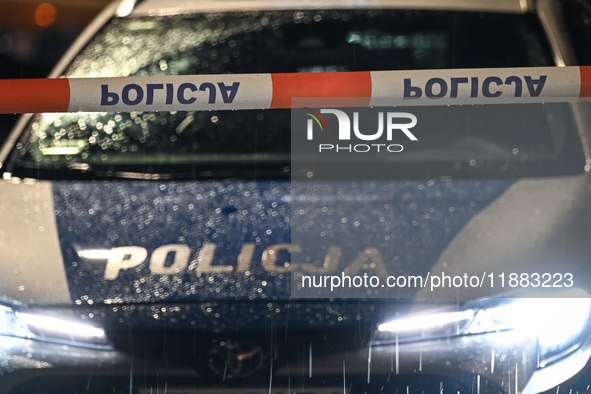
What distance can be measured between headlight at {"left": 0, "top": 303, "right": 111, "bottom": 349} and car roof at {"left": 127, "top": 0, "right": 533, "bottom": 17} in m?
1.57

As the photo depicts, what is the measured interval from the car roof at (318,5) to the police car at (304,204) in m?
0.01

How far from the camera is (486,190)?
248 centimetres

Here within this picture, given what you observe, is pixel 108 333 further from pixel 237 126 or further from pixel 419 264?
pixel 237 126

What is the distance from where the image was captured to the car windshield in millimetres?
2707

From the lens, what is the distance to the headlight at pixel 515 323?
2051 mm

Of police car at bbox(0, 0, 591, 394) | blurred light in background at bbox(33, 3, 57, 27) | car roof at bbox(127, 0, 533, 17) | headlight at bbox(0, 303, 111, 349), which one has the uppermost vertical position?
blurred light in background at bbox(33, 3, 57, 27)

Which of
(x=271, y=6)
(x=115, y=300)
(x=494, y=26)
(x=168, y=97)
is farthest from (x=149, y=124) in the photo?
(x=494, y=26)

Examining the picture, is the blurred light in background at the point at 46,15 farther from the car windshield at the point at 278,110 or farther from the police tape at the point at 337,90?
the police tape at the point at 337,90

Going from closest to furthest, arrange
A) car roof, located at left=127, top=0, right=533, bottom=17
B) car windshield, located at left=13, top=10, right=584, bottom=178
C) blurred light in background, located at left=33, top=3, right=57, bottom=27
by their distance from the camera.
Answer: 1. car windshield, located at left=13, top=10, right=584, bottom=178
2. car roof, located at left=127, top=0, right=533, bottom=17
3. blurred light in background, located at left=33, top=3, right=57, bottom=27

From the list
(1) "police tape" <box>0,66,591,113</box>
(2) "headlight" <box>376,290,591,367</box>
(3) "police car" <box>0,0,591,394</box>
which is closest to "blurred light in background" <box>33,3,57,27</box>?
(3) "police car" <box>0,0,591,394</box>

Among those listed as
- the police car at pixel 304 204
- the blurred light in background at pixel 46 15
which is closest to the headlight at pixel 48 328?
the police car at pixel 304 204

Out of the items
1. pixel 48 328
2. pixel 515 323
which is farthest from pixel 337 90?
pixel 48 328

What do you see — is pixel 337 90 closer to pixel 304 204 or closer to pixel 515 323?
pixel 304 204

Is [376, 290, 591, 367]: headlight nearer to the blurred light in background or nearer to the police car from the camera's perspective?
the police car
